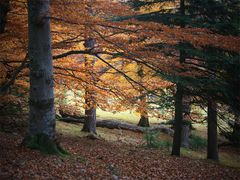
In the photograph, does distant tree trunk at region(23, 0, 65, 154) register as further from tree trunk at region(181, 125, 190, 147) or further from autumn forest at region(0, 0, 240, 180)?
tree trunk at region(181, 125, 190, 147)

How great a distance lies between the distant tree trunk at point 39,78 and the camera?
7.50 metres

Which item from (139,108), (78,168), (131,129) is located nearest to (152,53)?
(139,108)

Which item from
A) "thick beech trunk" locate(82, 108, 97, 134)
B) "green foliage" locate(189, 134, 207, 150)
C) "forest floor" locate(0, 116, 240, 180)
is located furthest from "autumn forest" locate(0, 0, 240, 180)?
"green foliage" locate(189, 134, 207, 150)

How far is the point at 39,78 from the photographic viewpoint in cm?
753

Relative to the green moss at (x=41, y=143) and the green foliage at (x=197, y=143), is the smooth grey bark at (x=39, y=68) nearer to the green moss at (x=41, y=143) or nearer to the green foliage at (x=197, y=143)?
the green moss at (x=41, y=143)

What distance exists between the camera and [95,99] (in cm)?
1159

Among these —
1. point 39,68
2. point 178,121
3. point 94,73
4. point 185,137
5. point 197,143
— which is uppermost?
point 94,73

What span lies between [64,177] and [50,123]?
1.86 meters

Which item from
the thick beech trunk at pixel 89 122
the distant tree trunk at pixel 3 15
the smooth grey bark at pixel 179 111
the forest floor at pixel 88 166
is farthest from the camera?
the thick beech trunk at pixel 89 122

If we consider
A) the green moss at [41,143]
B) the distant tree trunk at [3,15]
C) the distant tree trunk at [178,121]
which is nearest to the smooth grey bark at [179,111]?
the distant tree trunk at [178,121]

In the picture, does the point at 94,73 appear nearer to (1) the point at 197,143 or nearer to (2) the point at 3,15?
(2) the point at 3,15

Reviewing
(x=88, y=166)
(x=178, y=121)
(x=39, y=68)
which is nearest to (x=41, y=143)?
(x=88, y=166)

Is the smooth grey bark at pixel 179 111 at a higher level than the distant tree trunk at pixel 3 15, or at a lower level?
lower

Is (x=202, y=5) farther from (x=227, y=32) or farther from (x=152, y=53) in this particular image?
(x=152, y=53)
